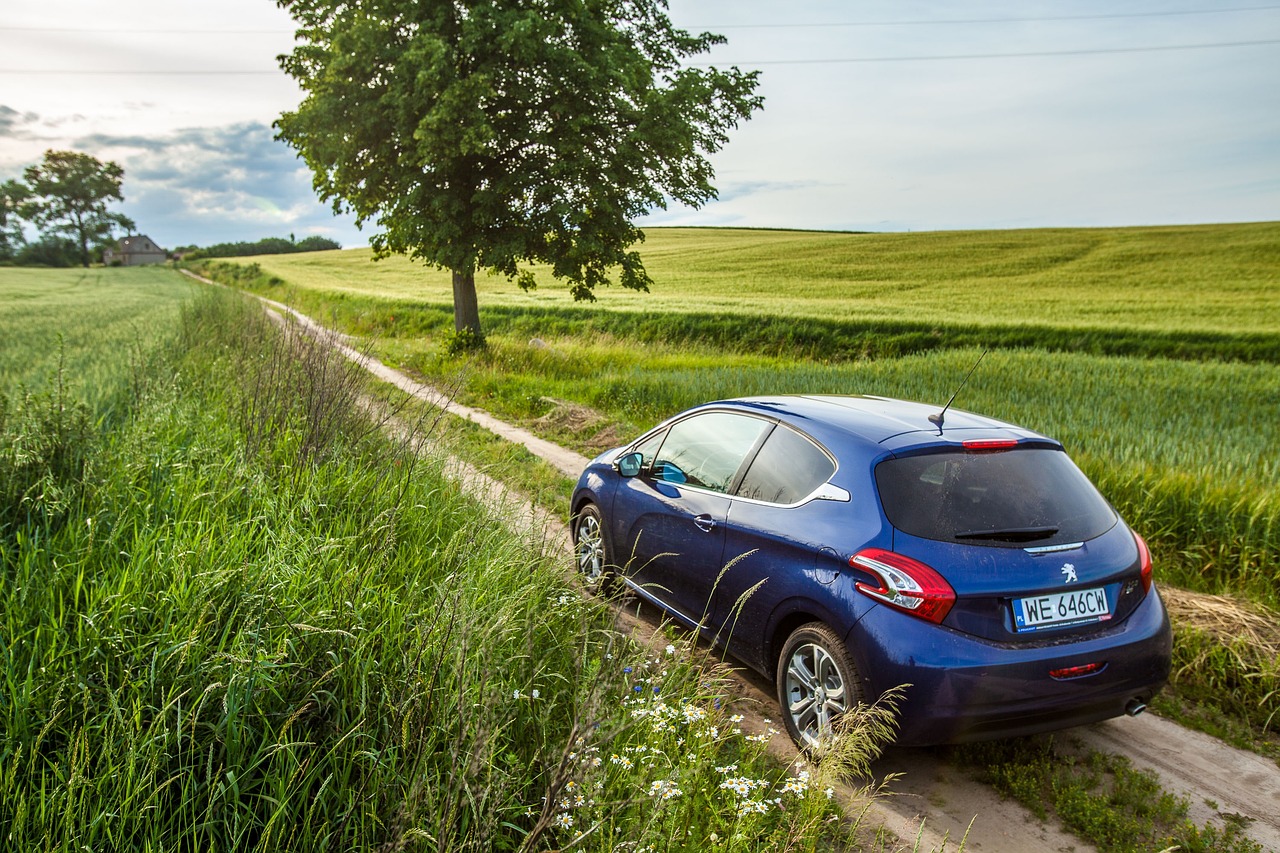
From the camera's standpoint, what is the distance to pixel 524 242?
17.1m

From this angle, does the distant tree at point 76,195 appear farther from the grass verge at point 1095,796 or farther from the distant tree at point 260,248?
the grass verge at point 1095,796

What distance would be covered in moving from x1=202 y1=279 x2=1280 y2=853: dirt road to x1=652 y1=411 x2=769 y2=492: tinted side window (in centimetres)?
102

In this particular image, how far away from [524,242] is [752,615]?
46.1ft

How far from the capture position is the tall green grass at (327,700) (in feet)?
7.61

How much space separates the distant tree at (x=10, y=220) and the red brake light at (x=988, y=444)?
123802 millimetres

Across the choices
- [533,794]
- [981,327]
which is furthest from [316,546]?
[981,327]

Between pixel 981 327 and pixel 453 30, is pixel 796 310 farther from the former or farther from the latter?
pixel 453 30

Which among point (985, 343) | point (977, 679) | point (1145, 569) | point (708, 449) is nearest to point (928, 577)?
point (977, 679)

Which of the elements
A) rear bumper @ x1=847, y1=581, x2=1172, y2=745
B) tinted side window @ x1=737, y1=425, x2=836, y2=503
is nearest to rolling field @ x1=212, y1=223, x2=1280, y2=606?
rear bumper @ x1=847, y1=581, x2=1172, y2=745

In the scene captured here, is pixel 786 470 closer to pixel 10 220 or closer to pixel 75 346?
pixel 75 346

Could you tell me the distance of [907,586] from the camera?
349 centimetres

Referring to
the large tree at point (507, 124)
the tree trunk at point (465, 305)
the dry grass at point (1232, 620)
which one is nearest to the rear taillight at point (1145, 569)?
the dry grass at point (1232, 620)

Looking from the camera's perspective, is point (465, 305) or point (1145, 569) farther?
point (465, 305)

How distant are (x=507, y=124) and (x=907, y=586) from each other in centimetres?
1632
